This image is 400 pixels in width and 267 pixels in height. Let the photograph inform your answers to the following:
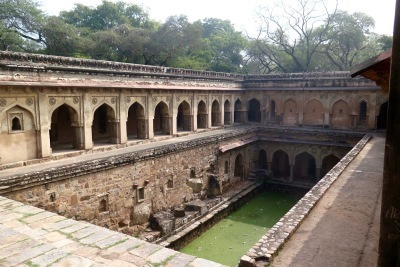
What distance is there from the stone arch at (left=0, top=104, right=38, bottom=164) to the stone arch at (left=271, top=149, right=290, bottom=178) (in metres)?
13.8

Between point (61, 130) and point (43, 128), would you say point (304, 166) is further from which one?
point (43, 128)

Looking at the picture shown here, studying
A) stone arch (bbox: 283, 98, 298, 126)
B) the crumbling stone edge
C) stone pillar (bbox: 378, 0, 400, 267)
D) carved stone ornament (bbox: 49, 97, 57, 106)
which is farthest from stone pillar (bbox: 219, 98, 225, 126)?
stone pillar (bbox: 378, 0, 400, 267)

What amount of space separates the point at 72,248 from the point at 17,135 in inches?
290

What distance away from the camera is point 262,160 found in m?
20.3

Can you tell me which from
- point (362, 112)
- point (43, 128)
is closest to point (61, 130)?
point (43, 128)

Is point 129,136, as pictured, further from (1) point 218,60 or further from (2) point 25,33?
(1) point 218,60

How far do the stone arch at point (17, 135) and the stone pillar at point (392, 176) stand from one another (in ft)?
32.4

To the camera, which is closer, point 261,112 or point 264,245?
point 264,245

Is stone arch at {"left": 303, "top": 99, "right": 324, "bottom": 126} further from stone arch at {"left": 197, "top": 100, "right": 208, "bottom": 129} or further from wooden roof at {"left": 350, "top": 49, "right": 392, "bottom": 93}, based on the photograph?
wooden roof at {"left": 350, "top": 49, "right": 392, "bottom": 93}

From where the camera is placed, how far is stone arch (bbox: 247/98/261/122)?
76.2ft

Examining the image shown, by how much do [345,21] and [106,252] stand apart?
29.0m

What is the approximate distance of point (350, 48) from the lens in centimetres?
2839

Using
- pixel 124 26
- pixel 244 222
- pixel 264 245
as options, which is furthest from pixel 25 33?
pixel 264 245

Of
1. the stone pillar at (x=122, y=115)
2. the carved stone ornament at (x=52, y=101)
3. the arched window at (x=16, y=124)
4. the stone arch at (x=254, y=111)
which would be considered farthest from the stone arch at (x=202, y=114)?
the arched window at (x=16, y=124)
